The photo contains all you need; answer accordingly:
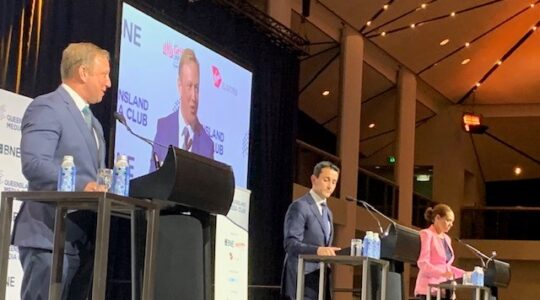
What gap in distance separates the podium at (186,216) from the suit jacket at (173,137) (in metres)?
2.52

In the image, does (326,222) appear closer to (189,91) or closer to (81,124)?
(189,91)

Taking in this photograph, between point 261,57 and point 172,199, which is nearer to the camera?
point 172,199

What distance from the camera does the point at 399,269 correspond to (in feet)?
17.2

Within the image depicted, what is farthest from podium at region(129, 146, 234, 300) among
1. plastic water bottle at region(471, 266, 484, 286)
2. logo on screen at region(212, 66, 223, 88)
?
logo on screen at region(212, 66, 223, 88)

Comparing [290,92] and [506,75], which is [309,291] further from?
[506,75]

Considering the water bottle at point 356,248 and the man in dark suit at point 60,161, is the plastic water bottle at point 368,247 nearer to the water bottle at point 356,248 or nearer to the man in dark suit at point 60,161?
the water bottle at point 356,248

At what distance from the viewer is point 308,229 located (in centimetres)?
521

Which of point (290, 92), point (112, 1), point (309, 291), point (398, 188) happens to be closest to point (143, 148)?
point (112, 1)

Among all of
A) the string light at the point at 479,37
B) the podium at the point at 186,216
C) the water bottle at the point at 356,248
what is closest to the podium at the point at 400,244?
the water bottle at the point at 356,248

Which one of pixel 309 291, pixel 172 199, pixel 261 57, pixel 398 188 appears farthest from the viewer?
pixel 398 188

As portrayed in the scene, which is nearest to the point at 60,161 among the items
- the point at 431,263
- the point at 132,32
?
the point at 132,32

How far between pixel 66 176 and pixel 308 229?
2.57 metres

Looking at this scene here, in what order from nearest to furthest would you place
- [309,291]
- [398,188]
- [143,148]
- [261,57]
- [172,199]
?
[172,199]
[309,291]
[143,148]
[261,57]
[398,188]

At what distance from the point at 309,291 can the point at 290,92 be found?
4.24 m
